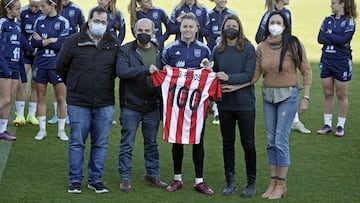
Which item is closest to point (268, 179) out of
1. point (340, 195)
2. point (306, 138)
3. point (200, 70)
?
point (340, 195)

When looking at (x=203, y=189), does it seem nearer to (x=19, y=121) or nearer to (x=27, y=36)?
(x=19, y=121)

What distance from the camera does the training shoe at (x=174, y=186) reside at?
9555 mm

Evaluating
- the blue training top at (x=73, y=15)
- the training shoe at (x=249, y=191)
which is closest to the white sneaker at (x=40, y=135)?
the blue training top at (x=73, y=15)

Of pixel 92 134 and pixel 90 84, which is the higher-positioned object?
pixel 90 84

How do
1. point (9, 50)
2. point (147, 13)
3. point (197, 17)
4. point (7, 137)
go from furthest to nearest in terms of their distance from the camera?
point (197, 17)
point (147, 13)
point (7, 137)
point (9, 50)

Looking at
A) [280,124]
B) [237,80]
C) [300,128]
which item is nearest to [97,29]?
[237,80]

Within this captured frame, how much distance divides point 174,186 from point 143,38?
1.68 metres

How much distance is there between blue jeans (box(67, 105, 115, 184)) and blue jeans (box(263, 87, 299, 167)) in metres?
1.73

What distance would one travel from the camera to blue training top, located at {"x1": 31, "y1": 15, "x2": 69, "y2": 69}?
1170 centimetres

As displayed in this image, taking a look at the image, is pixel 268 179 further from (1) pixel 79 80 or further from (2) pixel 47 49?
(2) pixel 47 49

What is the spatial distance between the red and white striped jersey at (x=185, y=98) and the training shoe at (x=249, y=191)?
73 centimetres

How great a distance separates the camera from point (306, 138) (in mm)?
12469

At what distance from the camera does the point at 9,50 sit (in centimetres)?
1158

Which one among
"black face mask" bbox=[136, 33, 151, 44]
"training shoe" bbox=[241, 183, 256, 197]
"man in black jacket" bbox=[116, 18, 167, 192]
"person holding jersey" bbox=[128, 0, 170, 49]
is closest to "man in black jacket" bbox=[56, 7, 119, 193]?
"man in black jacket" bbox=[116, 18, 167, 192]
